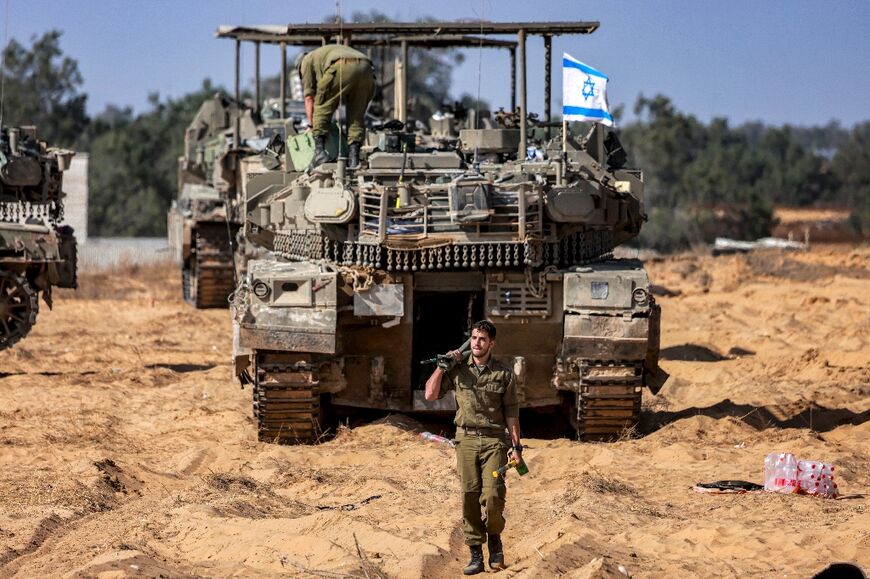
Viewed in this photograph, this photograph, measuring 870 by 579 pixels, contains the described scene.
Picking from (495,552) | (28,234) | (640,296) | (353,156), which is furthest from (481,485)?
(28,234)

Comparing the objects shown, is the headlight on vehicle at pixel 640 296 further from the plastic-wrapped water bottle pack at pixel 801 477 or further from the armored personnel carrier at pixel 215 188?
the armored personnel carrier at pixel 215 188

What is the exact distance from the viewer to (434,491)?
10.0 m

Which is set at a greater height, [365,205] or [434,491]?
[365,205]

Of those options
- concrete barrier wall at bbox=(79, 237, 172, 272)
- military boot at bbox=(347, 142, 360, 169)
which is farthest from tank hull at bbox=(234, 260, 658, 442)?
concrete barrier wall at bbox=(79, 237, 172, 272)

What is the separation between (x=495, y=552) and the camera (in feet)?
25.9

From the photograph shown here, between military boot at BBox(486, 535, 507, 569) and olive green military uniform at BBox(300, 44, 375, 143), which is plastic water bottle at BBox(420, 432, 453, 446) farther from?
military boot at BBox(486, 535, 507, 569)

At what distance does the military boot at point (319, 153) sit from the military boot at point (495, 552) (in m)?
6.38

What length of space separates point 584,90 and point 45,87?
143 feet

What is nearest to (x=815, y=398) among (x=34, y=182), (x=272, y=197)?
(x=272, y=197)

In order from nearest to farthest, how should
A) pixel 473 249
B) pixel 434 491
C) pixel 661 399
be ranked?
pixel 434 491
pixel 473 249
pixel 661 399

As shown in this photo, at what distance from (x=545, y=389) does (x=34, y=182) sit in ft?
23.2

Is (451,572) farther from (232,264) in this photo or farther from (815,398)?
(232,264)

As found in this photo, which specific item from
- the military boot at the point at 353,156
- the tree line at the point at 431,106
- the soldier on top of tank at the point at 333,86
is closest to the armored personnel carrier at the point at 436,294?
the military boot at the point at 353,156

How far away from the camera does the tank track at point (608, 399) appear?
11.8 meters
